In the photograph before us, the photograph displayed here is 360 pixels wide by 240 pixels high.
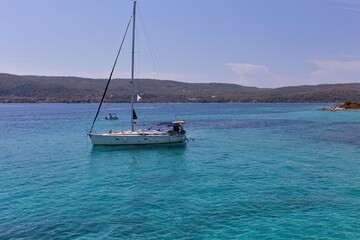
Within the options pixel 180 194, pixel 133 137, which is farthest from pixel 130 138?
pixel 180 194

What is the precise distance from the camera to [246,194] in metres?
22.1

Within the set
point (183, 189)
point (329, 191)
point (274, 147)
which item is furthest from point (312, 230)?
point (274, 147)

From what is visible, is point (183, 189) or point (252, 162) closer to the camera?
point (183, 189)

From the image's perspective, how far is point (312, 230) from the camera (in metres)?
16.2

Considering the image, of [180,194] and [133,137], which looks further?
[133,137]

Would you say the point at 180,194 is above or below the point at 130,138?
below

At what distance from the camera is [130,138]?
141ft

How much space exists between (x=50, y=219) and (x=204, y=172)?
587 inches

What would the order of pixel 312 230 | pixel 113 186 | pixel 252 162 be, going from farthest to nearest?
pixel 252 162 < pixel 113 186 < pixel 312 230

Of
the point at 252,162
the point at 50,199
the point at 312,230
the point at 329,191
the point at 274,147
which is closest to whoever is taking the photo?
the point at 312,230

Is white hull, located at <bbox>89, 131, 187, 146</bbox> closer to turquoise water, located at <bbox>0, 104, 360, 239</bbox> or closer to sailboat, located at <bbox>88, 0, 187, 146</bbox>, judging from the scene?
sailboat, located at <bbox>88, 0, 187, 146</bbox>

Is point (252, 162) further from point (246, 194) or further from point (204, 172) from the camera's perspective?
point (246, 194)

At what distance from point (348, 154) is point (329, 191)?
17541mm

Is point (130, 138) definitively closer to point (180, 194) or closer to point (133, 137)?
point (133, 137)
